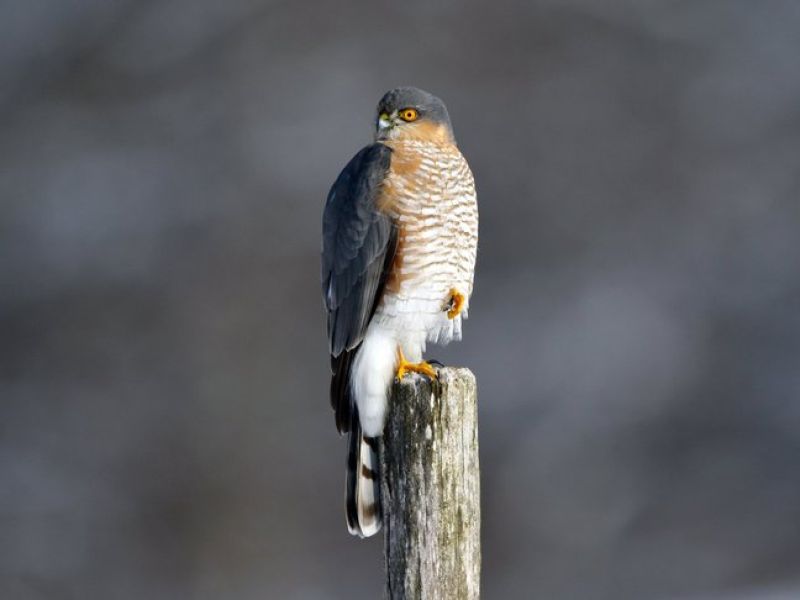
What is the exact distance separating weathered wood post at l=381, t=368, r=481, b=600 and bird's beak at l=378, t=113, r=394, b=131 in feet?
4.82

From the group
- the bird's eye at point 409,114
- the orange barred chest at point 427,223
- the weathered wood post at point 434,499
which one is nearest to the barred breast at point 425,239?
the orange barred chest at point 427,223

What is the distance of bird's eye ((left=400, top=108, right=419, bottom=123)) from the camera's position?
4805 millimetres

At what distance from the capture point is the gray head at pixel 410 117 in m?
4.80

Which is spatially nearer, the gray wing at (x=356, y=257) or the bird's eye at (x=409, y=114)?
the gray wing at (x=356, y=257)

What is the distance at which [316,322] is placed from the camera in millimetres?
11594

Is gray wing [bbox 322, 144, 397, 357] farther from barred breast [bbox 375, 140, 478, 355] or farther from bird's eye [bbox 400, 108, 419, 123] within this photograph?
bird's eye [bbox 400, 108, 419, 123]

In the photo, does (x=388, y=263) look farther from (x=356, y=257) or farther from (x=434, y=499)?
(x=434, y=499)

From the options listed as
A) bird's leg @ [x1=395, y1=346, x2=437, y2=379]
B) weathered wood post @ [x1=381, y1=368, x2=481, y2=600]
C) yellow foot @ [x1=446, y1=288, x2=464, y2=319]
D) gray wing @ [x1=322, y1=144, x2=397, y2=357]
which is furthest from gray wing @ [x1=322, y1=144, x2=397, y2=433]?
weathered wood post @ [x1=381, y1=368, x2=481, y2=600]

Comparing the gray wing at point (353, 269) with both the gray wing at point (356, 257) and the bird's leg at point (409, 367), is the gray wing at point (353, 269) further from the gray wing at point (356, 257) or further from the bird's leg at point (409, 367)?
the bird's leg at point (409, 367)

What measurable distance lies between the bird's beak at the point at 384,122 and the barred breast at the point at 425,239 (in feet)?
0.41

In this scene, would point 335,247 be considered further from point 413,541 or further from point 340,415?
point 413,541

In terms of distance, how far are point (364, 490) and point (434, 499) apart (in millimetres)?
697

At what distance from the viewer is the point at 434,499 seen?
3535mm

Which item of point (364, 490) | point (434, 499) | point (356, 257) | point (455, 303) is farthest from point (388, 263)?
point (434, 499)
